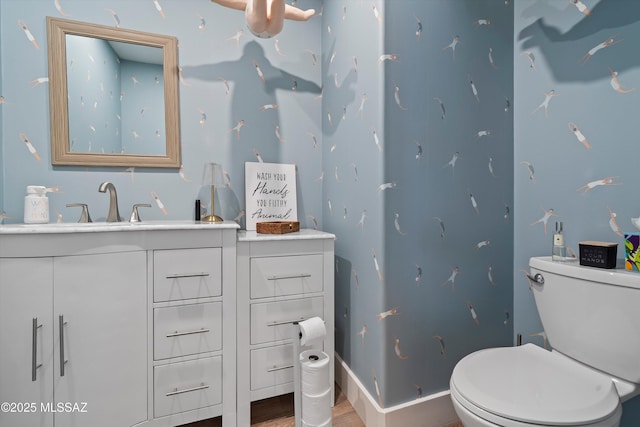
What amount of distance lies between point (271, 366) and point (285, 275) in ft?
1.45

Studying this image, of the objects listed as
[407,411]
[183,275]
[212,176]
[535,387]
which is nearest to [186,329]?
[183,275]

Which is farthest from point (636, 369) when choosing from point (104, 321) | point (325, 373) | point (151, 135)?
point (151, 135)

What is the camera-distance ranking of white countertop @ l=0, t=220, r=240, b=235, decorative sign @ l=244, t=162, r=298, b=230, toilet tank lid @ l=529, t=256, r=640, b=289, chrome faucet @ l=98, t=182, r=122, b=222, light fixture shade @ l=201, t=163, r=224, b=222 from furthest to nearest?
decorative sign @ l=244, t=162, r=298, b=230, light fixture shade @ l=201, t=163, r=224, b=222, chrome faucet @ l=98, t=182, r=122, b=222, white countertop @ l=0, t=220, r=240, b=235, toilet tank lid @ l=529, t=256, r=640, b=289

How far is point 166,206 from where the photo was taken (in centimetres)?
171

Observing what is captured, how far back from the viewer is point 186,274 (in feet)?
4.33

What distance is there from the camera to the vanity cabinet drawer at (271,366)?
1443 millimetres

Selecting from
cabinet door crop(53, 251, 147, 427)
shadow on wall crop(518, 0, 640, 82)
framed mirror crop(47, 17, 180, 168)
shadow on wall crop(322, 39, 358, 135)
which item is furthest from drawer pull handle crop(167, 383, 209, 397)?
shadow on wall crop(518, 0, 640, 82)

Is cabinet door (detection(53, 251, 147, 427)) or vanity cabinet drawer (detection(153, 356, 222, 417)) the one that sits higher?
cabinet door (detection(53, 251, 147, 427))

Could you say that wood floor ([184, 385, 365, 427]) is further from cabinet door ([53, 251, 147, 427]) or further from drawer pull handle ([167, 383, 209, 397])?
cabinet door ([53, 251, 147, 427])

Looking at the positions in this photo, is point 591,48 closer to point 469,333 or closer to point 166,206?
point 469,333

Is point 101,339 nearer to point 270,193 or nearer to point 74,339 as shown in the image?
point 74,339

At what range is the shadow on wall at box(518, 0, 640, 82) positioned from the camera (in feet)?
3.78

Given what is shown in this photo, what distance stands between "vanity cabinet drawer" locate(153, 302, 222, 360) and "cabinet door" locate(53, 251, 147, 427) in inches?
2.3

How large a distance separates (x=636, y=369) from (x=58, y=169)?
A: 252 centimetres
